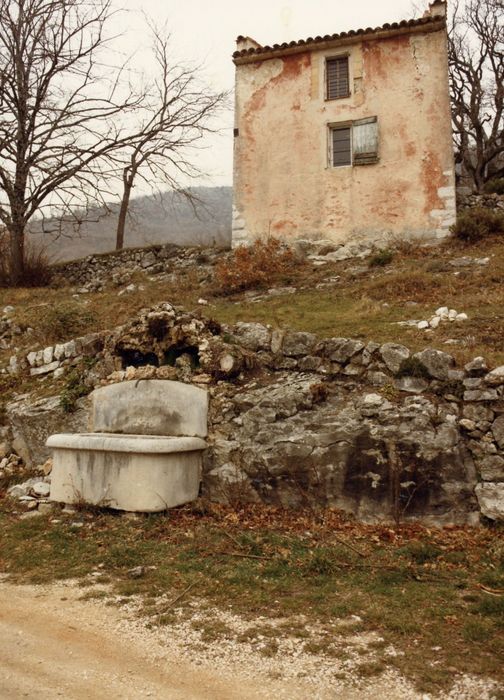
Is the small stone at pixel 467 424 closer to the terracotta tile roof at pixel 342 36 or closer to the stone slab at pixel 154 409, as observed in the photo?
the stone slab at pixel 154 409

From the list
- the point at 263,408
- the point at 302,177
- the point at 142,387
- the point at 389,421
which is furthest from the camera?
the point at 302,177

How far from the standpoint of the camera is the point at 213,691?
2.87 metres

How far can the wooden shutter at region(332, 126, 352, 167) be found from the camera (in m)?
15.7

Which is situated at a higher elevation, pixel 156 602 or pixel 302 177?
pixel 302 177

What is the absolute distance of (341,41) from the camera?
51.3 ft

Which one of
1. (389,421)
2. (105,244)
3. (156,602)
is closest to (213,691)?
(156,602)

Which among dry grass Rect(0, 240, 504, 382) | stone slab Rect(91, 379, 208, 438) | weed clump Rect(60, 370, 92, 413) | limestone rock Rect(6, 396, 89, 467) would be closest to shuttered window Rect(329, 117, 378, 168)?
dry grass Rect(0, 240, 504, 382)

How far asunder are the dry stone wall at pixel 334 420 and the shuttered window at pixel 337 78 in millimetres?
11142

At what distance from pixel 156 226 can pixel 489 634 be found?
62.1 m

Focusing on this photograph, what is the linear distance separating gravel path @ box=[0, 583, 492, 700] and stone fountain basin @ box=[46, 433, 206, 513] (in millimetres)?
2053

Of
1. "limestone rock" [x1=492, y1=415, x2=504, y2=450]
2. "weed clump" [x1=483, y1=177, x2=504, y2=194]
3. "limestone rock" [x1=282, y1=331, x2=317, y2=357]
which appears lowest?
"limestone rock" [x1=492, y1=415, x2=504, y2=450]

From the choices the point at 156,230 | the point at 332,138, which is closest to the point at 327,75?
the point at 332,138

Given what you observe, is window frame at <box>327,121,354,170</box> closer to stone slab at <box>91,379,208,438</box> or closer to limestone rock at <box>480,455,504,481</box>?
stone slab at <box>91,379,208,438</box>

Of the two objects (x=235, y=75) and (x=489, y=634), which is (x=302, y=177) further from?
(x=489, y=634)
